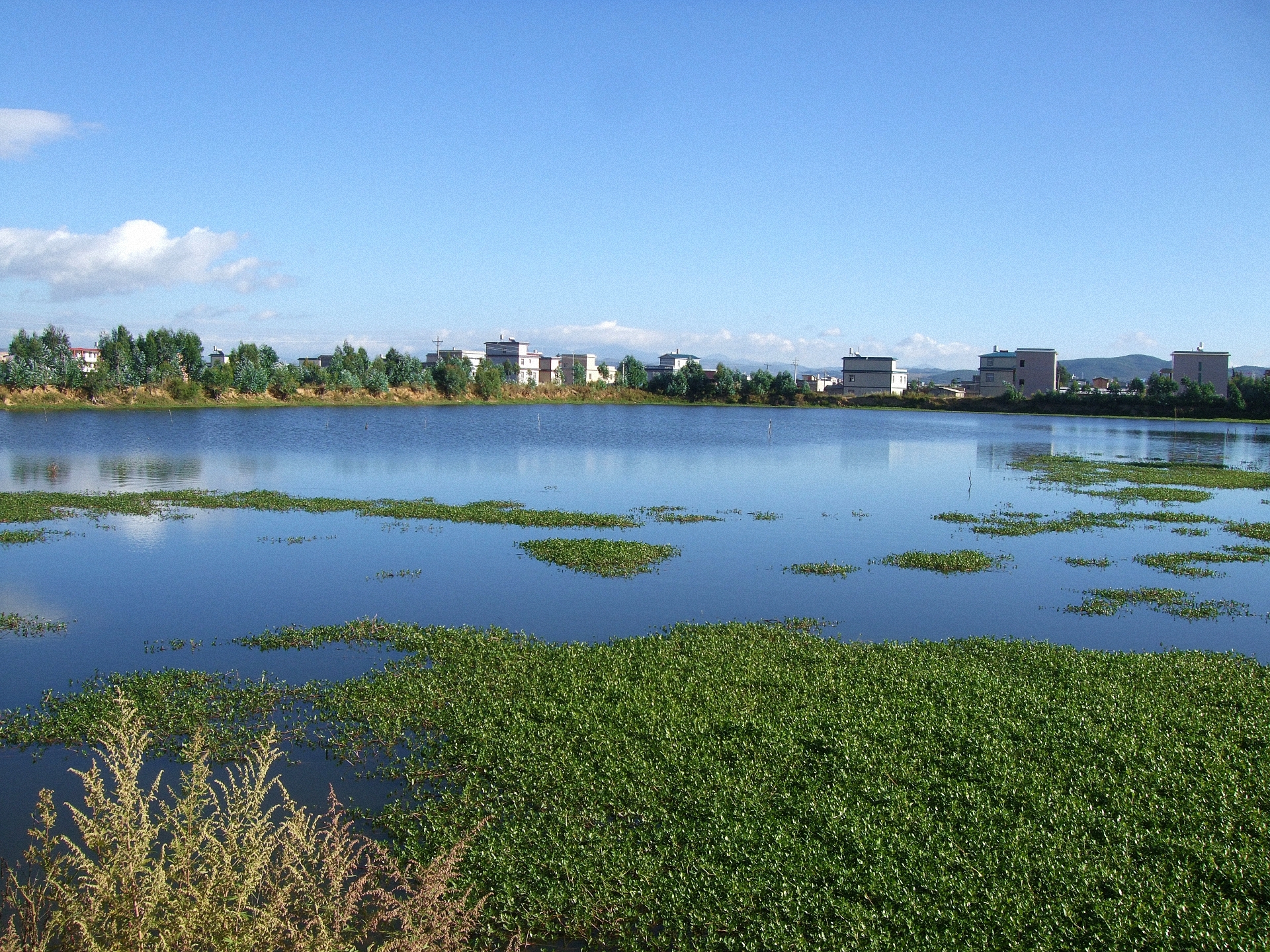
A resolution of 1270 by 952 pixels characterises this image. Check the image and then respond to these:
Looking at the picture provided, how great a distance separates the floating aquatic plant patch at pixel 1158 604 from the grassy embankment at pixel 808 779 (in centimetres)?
390

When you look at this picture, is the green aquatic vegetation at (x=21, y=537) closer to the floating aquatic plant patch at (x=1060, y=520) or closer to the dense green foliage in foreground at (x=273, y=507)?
Answer: the dense green foliage in foreground at (x=273, y=507)

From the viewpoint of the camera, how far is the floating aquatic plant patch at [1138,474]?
4250 centimetres

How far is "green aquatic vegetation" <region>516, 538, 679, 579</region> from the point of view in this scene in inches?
869

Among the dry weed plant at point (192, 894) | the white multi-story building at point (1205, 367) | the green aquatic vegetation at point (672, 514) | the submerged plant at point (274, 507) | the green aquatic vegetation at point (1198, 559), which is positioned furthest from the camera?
the white multi-story building at point (1205, 367)

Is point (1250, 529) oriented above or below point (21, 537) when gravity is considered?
above

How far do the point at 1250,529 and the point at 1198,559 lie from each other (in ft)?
23.5

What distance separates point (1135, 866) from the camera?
27.6ft

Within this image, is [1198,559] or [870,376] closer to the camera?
[1198,559]

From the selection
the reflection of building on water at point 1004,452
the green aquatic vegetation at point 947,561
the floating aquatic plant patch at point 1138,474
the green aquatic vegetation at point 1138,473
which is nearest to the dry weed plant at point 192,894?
the green aquatic vegetation at point 947,561

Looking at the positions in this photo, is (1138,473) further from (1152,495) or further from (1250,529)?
(1250,529)

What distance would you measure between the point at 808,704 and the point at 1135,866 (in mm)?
4849

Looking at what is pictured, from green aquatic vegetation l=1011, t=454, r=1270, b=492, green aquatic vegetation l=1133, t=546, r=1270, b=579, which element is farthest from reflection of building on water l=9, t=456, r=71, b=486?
green aquatic vegetation l=1011, t=454, r=1270, b=492

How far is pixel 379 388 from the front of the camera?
372 ft

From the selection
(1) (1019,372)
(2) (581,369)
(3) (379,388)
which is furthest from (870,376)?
(3) (379,388)
